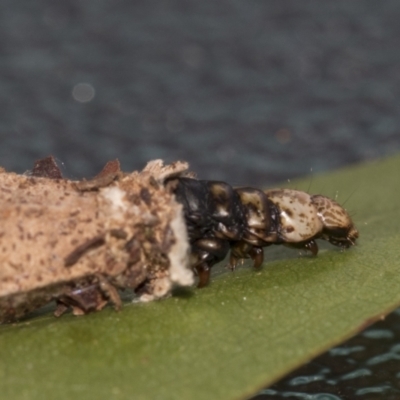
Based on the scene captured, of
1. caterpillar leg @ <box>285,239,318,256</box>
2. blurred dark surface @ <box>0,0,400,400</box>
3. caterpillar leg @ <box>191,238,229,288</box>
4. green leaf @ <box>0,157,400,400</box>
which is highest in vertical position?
blurred dark surface @ <box>0,0,400,400</box>

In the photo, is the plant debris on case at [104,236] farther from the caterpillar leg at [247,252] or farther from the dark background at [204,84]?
the dark background at [204,84]

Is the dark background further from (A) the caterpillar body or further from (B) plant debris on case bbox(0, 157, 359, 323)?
(B) plant debris on case bbox(0, 157, 359, 323)

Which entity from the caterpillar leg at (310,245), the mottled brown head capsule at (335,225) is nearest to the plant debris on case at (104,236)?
the caterpillar leg at (310,245)

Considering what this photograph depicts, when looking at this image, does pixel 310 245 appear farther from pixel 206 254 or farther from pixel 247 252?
pixel 206 254

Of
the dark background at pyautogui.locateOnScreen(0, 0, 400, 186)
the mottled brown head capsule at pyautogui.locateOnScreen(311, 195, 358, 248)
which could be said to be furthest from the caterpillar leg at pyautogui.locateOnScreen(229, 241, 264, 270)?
the dark background at pyautogui.locateOnScreen(0, 0, 400, 186)

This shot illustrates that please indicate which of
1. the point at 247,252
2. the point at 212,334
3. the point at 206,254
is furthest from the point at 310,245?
the point at 212,334

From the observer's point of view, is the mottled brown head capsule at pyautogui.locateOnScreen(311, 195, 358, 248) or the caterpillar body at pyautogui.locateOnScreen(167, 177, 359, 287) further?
the mottled brown head capsule at pyautogui.locateOnScreen(311, 195, 358, 248)

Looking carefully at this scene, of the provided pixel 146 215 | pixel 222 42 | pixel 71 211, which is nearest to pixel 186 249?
pixel 146 215
